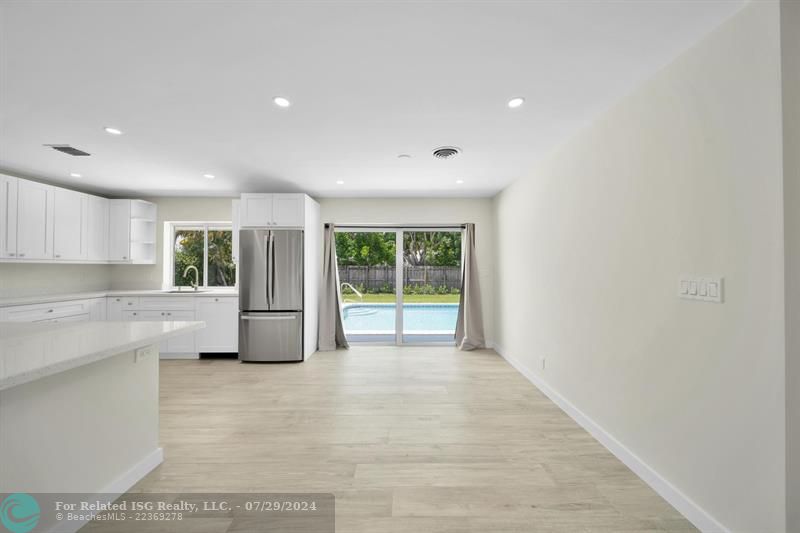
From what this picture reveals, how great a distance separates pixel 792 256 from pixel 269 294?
4.60 metres

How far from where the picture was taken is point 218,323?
4.63 m

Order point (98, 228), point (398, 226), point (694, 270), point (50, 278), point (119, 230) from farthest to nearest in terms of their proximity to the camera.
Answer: point (398, 226)
point (119, 230)
point (98, 228)
point (50, 278)
point (694, 270)

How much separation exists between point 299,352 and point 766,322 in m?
4.34

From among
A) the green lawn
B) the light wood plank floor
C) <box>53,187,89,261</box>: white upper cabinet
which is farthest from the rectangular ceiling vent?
the green lawn

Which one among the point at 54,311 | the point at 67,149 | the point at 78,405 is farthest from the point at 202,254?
the point at 78,405

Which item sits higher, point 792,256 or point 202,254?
point 202,254

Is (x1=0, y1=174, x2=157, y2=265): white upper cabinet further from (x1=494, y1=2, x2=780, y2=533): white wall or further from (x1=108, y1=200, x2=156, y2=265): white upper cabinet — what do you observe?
(x1=494, y1=2, x2=780, y2=533): white wall

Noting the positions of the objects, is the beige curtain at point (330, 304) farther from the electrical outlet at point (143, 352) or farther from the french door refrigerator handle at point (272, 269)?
the electrical outlet at point (143, 352)

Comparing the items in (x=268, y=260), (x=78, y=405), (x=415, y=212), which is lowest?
(x=78, y=405)

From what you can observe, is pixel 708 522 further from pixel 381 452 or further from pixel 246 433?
pixel 246 433

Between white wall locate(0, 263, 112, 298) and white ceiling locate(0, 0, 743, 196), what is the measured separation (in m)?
1.55

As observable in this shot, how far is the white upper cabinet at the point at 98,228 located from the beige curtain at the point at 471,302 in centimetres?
528

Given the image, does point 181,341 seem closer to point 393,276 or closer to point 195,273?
point 195,273

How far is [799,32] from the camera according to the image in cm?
129
